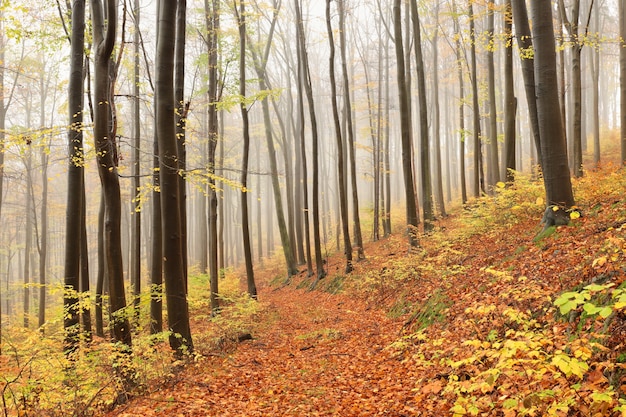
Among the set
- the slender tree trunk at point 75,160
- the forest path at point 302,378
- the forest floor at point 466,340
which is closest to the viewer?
the forest floor at point 466,340

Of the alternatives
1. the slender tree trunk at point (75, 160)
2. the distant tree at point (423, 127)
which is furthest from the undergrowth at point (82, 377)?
the distant tree at point (423, 127)

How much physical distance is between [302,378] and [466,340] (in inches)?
109

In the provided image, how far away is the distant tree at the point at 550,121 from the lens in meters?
7.42

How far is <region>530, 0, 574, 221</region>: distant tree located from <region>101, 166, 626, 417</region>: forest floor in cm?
45

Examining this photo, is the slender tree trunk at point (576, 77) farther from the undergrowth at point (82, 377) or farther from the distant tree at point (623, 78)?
the undergrowth at point (82, 377)

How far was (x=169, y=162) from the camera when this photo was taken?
7.02 metres

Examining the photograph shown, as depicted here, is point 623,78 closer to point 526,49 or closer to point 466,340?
point 526,49

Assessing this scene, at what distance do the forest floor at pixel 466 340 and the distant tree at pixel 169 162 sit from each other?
56.4 inches

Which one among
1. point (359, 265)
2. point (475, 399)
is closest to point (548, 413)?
point (475, 399)

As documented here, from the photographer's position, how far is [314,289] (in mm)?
15797

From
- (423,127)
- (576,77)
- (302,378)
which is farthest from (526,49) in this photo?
(302,378)

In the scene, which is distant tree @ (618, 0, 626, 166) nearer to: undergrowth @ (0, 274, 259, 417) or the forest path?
the forest path

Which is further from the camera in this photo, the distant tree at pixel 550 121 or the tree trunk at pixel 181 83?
the tree trunk at pixel 181 83

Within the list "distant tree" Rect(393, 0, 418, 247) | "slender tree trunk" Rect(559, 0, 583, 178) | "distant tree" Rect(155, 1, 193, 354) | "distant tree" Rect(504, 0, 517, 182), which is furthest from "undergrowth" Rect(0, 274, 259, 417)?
"slender tree trunk" Rect(559, 0, 583, 178)
